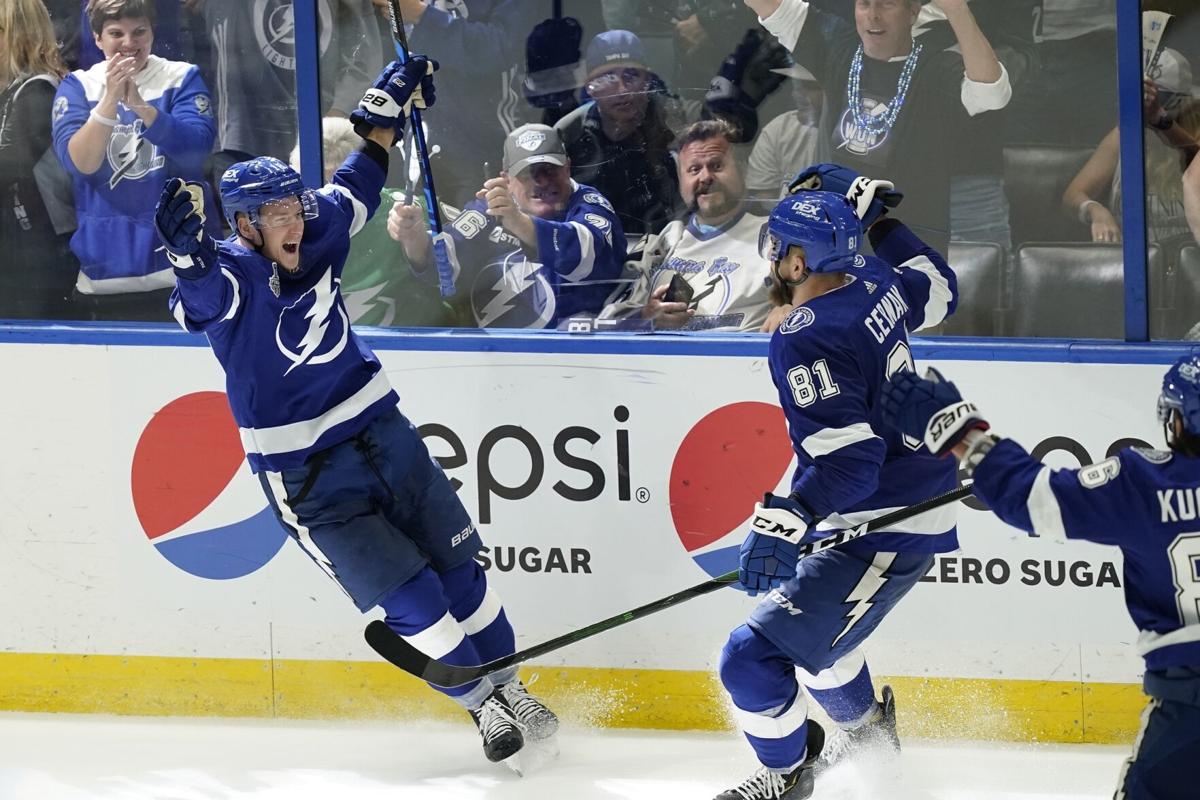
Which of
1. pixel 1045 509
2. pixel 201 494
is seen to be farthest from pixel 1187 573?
pixel 201 494

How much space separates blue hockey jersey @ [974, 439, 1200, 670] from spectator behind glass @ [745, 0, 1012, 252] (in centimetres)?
144

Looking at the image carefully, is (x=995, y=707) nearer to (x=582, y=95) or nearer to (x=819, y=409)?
(x=819, y=409)

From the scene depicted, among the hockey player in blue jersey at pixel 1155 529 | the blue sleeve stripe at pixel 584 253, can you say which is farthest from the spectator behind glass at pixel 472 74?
the hockey player in blue jersey at pixel 1155 529

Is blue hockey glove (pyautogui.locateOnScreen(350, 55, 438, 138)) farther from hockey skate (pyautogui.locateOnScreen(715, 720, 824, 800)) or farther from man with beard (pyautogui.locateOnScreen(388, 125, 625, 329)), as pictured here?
hockey skate (pyautogui.locateOnScreen(715, 720, 824, 800))

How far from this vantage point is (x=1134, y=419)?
3514 mm

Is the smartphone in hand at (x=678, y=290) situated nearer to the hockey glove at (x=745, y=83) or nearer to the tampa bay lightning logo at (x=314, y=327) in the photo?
the hockey glove at (x=745, y=83)

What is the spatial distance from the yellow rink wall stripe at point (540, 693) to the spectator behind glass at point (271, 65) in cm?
137

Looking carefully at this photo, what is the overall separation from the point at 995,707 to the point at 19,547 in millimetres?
2550

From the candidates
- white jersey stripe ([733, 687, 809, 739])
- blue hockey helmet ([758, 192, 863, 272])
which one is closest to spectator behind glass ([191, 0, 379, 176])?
blue hockey helmet ([758, 192, 863, 272])

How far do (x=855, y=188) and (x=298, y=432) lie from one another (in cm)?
135

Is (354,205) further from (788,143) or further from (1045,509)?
(1045,509)

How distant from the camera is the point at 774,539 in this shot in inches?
114

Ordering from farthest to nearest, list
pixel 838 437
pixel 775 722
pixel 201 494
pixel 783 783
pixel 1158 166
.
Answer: pixel 201 494 < pixel 1158 166 < pixel 783 783 < pixel 775 722 < pixel 838 437

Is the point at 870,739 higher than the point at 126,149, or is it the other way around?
the point at 126,149
